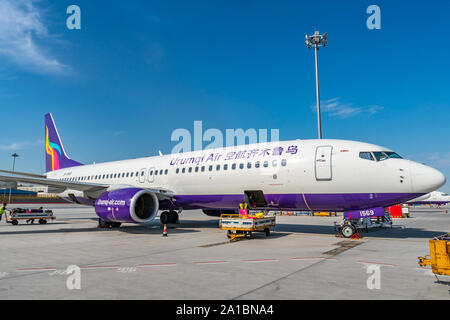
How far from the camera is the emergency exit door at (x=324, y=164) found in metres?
13.0

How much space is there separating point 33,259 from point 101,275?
3.36m

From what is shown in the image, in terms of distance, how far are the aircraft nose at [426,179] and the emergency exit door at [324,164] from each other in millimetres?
2953

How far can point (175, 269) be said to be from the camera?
24.7 feet

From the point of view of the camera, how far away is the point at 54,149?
2897 cm

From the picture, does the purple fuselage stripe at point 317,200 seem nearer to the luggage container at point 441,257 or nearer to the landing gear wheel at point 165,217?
the landing gear wheel at point 165,217

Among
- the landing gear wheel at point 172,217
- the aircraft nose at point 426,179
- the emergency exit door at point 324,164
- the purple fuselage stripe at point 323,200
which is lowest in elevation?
the landing gear wheel at point 172,217

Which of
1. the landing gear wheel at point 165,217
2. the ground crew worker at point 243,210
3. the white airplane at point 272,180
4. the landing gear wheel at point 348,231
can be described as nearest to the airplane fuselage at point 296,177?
the white airplane at point 272,180

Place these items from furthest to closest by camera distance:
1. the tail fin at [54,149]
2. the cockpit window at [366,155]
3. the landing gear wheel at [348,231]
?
the tail fin at [54,149] → the landing gear wheel at [348,231] → the cockpit window at [366,155]

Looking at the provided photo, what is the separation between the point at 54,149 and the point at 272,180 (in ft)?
75.6

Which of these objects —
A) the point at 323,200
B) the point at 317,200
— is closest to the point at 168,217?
the point at 317,200

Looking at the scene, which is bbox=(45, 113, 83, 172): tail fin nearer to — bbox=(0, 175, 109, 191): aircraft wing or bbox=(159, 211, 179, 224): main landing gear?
bbox=(0, 175, 109, 191): aircraft wing

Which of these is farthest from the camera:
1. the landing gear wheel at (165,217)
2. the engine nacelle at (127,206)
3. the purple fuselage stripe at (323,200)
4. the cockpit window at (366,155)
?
the landing gear wheel at (165,217)

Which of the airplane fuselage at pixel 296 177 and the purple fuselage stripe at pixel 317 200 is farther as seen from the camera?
the purple fuselage stripe at pixel 317 200
